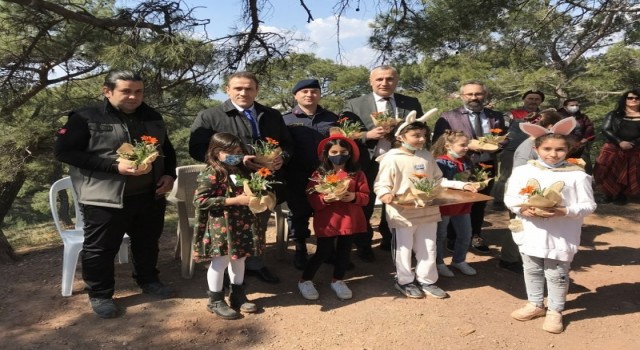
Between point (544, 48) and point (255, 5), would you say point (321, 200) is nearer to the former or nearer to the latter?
point (255, 5)

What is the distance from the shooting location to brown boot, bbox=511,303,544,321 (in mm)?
3143

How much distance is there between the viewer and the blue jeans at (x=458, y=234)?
13.0 feet

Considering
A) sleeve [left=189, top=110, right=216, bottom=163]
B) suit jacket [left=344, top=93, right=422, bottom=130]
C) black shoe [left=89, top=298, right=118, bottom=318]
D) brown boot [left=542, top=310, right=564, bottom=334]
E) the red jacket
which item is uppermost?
suit jacket [left=344, top=93, right=422, bottom=130]

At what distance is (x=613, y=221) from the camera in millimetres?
5773

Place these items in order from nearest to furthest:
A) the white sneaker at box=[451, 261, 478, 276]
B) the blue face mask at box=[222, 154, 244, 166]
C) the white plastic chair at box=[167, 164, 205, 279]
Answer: the blue face mask at box=[222, 154, 244, 166]
the white plastic chair at box=[167, 164, 205, 279]
the white sneaker at box=[451, 261, 478, 276]

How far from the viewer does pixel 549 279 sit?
306cm

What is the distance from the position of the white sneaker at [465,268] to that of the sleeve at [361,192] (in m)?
1.33

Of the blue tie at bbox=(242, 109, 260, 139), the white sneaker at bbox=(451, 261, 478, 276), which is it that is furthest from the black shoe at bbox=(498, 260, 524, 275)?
the blue tie at bbox=(242, 109, 260, 139)

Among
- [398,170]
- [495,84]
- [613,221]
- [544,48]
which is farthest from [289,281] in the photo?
[544,48]

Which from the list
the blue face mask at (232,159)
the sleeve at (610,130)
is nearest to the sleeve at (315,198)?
the blue face mask at (232,159)

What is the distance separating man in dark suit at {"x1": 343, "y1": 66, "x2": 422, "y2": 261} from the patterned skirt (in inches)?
170

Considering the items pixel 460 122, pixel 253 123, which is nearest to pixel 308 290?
pixel 253 123

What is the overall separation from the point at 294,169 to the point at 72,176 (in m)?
1.75

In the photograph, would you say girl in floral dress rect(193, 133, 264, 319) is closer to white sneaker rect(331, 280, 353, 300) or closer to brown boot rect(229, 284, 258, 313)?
brown boot rect(229, 284, 258, 313)
